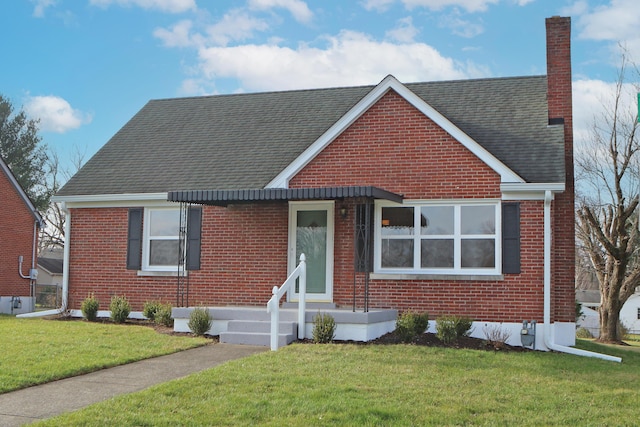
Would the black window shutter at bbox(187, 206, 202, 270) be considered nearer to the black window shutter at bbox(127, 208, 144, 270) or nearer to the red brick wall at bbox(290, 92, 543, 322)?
the black window shutter at bbox(127, 208, 144, 270)

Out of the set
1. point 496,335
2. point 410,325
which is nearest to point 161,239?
point 410,325

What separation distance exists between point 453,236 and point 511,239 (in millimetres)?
1174

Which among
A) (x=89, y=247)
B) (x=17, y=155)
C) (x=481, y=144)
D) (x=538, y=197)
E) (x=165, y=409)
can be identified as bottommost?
(x=165, y=409)

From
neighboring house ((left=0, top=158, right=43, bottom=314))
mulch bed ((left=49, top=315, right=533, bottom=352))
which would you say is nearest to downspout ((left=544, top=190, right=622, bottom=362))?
mulch bed ((left=49, top=315, right=533, bottom=352))

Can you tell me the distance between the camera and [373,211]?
1538cm

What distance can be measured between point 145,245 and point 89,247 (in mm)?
1571

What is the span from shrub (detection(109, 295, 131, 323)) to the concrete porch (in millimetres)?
2043

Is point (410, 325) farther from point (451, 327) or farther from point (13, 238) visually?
point (13, 238)

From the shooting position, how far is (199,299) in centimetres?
1653

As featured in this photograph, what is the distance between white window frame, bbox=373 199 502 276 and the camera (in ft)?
47.8

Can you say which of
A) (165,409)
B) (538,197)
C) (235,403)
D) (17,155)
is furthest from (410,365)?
(17,155)

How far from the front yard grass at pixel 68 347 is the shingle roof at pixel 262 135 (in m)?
4.07

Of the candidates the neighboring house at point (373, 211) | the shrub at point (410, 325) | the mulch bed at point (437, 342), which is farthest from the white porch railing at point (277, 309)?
the shrub at point (410, 325)

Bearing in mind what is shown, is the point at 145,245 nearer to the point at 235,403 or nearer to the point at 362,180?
the point at 362,180
